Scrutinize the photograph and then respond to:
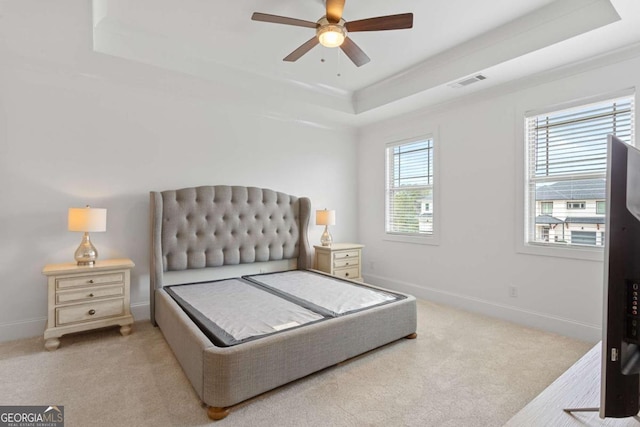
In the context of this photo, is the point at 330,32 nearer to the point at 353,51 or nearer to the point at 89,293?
the point at 353,51

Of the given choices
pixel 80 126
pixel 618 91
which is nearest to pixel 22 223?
pixel 80 126

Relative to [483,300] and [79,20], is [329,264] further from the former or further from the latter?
[79,20]

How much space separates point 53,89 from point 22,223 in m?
1.29

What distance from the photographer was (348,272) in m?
4.57

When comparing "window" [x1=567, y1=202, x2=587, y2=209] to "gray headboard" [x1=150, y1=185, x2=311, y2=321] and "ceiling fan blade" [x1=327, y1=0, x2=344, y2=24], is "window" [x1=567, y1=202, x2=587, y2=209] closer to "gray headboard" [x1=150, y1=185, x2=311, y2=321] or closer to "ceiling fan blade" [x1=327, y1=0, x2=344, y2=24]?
"ceiling fan blade" [x1=327, y1=0, x2=344, y2=24]

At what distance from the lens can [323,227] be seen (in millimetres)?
5023

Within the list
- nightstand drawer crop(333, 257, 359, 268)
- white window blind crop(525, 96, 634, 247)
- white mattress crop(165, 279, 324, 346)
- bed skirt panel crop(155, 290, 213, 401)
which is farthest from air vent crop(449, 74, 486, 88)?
bed skirt panel crop(155, 290, 213, 401)

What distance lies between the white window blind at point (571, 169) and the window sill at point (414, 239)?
1.10m

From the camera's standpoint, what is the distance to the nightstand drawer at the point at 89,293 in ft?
9.29

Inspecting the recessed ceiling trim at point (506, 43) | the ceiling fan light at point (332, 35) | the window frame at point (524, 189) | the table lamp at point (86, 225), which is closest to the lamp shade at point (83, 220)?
the table lamp at point (86, 225)

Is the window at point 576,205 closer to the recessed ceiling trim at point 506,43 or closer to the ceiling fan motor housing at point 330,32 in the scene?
the recessed ceiling trim at point 506,43

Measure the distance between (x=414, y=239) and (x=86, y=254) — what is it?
3.80m

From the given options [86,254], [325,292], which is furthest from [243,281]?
[86,254]

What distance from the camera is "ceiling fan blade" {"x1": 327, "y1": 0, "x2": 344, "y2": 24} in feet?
7.50
